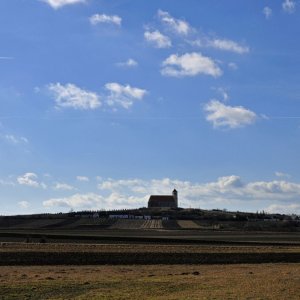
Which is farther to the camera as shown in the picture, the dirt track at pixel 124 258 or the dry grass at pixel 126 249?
the dry grass at pixel 126 249

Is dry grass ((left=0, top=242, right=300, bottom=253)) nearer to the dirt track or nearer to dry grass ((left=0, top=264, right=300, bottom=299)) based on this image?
the dirt track

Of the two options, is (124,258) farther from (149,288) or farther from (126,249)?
(149,288)

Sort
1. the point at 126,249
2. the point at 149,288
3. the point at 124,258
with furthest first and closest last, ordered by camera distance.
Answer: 1. the point at 126,249
2. the point at 124,258
3. the point at 149,288

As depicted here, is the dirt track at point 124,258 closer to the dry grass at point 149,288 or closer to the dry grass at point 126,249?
the dry grass at point 126,249

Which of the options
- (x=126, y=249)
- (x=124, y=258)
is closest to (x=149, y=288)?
(x=124, y=258)

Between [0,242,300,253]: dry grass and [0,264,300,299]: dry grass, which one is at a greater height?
[0,242,300,253]: dry grass

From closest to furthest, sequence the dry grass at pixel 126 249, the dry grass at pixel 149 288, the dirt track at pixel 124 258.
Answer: the dry grass at pixel 149 288 < the dirt track at pixel 124 258 < the dry grass at pixel 126 249

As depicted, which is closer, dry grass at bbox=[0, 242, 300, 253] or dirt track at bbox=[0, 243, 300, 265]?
dirt track at bbox=[0, 243, 300, 265]

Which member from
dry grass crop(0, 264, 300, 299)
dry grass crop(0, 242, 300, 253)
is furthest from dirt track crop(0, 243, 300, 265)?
dry grass crop(0, 264, 300, 299)

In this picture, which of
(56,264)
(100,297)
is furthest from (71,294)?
(56,264)

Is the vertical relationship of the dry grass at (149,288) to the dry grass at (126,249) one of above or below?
below

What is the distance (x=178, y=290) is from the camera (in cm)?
2359

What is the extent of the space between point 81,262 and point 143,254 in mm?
5377

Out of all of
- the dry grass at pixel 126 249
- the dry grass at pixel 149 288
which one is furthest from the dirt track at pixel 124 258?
the dry grass at pixel 149 288
